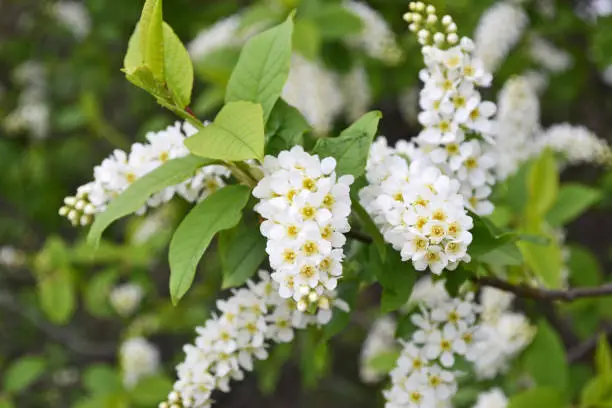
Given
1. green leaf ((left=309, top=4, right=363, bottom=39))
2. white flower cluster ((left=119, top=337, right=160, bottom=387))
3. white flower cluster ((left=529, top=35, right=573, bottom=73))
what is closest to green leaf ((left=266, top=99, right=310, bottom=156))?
green leaf ((left=309, top=4, right=363, bottom=39))

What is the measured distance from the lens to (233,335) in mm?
1620

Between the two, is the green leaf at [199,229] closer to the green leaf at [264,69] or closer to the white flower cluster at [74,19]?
the green leaf at [264,69]

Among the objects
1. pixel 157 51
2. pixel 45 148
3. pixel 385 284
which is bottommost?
pixel 45 148

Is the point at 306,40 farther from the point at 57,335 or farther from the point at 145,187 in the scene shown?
the point at 57,335

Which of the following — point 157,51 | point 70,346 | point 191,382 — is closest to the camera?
point 157,51

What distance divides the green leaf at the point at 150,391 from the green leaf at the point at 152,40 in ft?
6.94

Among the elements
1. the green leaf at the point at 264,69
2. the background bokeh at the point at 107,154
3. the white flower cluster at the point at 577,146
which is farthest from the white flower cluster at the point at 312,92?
the green leaf at the point at 264,69

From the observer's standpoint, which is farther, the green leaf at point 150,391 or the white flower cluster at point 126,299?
the white flower cluster at point 126,299

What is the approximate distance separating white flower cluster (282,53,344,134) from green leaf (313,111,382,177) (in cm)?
167

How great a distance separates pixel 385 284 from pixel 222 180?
1.42ft

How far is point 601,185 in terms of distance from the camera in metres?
3.55

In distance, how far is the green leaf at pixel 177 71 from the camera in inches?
59.7

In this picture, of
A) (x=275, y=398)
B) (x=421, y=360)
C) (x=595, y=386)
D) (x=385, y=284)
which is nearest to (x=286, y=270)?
(x=385, y=284)

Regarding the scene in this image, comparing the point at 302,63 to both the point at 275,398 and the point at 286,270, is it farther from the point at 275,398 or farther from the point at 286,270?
the point at 275,398
